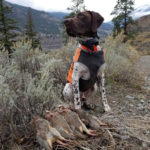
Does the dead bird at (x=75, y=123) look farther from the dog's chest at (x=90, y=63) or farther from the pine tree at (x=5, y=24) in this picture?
the pine tree at (x=5, y=24)

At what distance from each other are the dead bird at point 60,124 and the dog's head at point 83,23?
4.28 feet

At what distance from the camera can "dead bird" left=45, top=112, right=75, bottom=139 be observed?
1.70 m

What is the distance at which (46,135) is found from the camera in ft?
5.18

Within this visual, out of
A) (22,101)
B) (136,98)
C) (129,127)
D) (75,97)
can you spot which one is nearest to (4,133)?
(22,101)

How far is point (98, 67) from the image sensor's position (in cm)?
264

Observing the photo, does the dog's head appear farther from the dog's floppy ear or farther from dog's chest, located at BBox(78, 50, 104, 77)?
dog's chest, located at BBox(78, 50, 104, 77)

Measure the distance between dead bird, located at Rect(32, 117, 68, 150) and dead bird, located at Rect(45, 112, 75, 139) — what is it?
56 millimetres

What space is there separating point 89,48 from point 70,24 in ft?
1.50

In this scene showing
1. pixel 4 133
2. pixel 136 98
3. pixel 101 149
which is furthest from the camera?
pixel 136 98

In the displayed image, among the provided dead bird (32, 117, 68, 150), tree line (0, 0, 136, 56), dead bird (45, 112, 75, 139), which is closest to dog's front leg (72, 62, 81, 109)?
dead bird (45, 112, 75, 139)

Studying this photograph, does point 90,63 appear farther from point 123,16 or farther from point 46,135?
point 123,16

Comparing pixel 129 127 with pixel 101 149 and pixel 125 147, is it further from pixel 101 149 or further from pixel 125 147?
pixel 101 149

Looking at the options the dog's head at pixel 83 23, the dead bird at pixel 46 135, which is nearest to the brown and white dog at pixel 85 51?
the dog's head at pixel 83 23

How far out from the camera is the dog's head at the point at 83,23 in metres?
2.46
